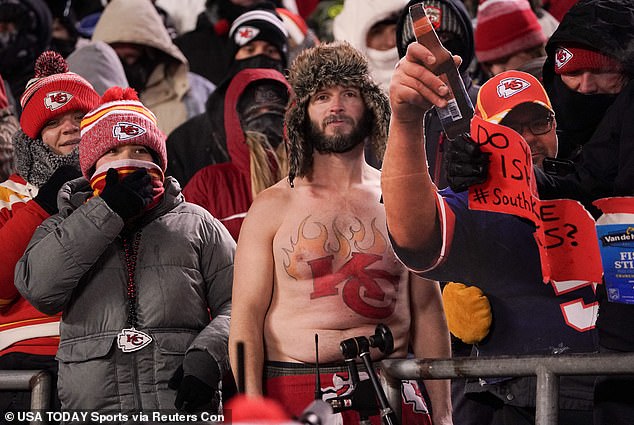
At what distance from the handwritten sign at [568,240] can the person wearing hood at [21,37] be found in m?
4.01

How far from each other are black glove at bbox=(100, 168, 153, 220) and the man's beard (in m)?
0.65

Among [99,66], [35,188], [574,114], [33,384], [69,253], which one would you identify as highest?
[99,66]

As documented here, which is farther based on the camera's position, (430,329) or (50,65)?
(50,65)

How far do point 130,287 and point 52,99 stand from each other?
119cm

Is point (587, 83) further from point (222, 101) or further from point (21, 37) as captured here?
point (21, 37)

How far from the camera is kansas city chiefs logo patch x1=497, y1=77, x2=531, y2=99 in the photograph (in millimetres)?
4320

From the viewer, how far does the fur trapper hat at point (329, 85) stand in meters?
4.73

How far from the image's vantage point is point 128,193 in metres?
4.36

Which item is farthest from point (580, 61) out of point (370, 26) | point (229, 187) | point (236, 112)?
point (370, 26)

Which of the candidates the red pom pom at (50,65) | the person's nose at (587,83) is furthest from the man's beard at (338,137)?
the red pom pom at (50,65)

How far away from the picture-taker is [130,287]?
4422 millimetres

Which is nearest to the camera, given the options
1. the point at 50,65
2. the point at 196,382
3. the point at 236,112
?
the point at 196,382

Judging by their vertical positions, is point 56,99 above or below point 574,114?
above

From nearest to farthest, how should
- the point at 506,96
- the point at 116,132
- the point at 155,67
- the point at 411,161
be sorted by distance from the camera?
the point at 411,161
the point at 506,96
the point at 116,132
the point at 155,67
